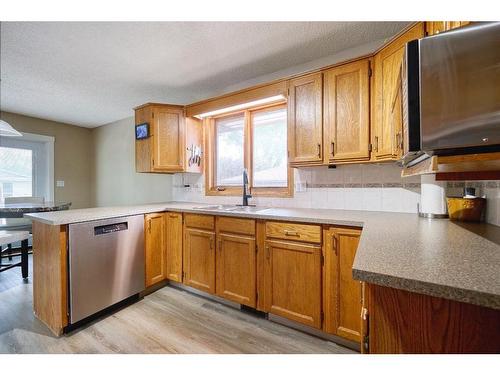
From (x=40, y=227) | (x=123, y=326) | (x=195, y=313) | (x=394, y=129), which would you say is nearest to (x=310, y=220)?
(x=394, y=129)

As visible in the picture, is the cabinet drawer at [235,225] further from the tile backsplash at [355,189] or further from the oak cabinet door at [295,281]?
the tile backsplash at [355,189]

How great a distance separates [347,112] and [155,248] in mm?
2202

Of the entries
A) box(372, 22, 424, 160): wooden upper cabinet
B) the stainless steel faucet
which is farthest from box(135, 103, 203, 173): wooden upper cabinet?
box(372, 22, 424, 160): wooden upper cabinet

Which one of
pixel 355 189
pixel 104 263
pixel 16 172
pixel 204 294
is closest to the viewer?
pixel 104 263

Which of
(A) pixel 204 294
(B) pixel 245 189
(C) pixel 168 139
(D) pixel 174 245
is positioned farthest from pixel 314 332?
(C) pixel 168 139

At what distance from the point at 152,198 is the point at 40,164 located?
2.35 meters

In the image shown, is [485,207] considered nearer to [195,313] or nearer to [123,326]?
[195,313]

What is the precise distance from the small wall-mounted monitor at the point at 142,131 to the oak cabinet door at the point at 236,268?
1.57 metres

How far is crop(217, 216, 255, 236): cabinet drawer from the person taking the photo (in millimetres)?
1942

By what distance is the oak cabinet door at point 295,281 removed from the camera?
1.66 m

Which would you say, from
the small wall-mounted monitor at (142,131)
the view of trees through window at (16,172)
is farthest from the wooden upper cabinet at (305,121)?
the view of trees through window at (16,172)

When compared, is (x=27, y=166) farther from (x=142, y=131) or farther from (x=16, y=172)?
(x=142, y=131)

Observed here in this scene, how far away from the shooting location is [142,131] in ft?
9.17

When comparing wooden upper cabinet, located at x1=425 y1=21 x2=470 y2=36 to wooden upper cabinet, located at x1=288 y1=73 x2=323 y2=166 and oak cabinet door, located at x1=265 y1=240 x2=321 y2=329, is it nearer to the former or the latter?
wooden upper cabinet, located at x1=288 y1=73 x2=323 y2=166
